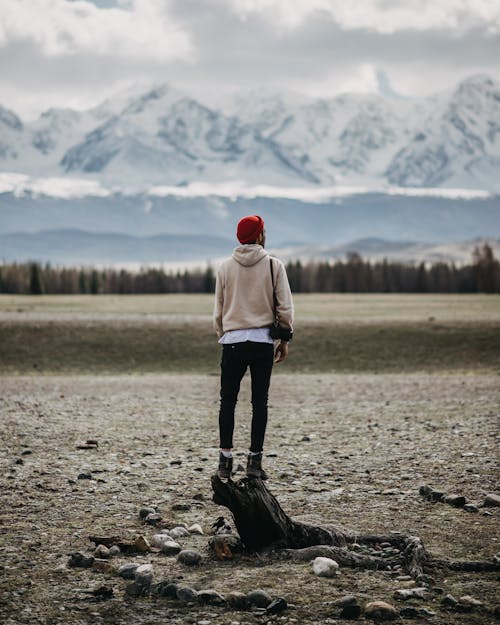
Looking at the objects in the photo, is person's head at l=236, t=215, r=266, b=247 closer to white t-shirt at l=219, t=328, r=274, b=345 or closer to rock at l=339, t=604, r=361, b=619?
white t-shirt at l=219, t=328, r=274, b=345

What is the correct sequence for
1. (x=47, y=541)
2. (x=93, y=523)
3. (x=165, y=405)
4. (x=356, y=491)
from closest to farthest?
(x=47, y=541) < (x=93, y=523) < (x=356, y=491) < (x=165, y=405)

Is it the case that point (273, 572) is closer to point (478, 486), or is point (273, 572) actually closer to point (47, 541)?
point (47, 541)

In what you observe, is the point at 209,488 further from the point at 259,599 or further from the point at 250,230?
the point at 259,599

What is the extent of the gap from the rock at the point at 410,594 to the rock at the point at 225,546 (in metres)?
1.77

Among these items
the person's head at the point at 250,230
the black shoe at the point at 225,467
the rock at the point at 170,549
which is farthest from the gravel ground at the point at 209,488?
the person's head at the point at 250,230

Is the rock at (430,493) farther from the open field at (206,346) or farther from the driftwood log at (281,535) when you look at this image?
the open field at (206,346)

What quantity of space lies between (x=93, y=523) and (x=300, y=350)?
27.2 m

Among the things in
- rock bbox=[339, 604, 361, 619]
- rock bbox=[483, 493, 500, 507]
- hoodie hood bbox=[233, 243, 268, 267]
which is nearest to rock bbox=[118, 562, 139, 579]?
rock bbox=[339, 604, 361, 619]

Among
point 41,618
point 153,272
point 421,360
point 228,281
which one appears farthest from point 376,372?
point 153,272

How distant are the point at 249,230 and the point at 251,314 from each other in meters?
0.96

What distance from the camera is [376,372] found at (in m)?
32.5

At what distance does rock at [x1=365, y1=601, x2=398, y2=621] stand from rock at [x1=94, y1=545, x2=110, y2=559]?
2.69 metres

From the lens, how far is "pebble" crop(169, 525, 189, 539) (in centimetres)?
882

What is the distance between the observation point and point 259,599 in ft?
22.6
